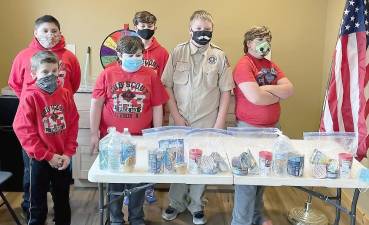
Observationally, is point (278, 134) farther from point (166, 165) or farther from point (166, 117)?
point (166, 117)

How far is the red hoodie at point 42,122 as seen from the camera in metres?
2.23

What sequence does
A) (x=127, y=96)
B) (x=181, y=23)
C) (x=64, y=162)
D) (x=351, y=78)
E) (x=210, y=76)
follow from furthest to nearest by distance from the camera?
1. (x=181, y=23)
2. (x=210, y=76)
3. (x=351, y=78)
4. (x=127, y=96)
5. (x=64, y=162)

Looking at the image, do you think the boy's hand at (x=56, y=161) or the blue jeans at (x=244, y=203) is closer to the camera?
the boy's hand at (x=56, y=161)

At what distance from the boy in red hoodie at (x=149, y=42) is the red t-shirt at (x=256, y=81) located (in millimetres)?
573

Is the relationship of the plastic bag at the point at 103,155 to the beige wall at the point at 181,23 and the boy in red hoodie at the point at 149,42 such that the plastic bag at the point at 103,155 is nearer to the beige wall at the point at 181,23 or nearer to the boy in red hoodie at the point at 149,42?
the boy in red hoodie at the point at 149,42

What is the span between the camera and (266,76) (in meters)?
2.67

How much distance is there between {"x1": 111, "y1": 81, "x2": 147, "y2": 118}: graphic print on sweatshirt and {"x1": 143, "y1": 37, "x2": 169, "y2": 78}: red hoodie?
1.58 feet

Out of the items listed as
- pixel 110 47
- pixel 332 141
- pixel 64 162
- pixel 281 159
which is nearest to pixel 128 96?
pixel 64 162

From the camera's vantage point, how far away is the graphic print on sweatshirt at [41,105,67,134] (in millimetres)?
2266

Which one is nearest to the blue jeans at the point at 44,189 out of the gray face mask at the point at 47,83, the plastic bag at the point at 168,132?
the gray face mask at the point at 47,83

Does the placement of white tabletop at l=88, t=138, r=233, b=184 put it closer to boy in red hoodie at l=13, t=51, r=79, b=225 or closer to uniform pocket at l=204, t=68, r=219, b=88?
boy in red hoodie at l=13, t=51, r=79, b=225

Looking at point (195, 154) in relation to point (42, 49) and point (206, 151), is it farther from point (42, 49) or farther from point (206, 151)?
point (42, 49)

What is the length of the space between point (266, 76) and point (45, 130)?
53.2 inches

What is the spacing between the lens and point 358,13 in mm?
2619
